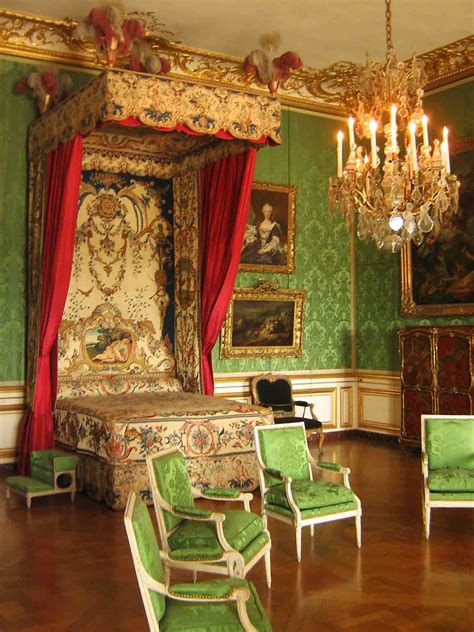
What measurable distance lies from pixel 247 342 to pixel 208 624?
6820 mm

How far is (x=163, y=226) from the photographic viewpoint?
29.5 feet

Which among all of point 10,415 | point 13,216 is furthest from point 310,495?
point 13,216

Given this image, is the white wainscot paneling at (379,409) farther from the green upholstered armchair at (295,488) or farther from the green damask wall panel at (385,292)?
the green upholstered armchair at (295,488)

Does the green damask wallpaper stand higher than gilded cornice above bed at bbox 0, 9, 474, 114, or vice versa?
gilded cornice above bed at bbox 0, 9, 474, 114

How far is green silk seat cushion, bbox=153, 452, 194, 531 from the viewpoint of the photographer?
4348 millimetres

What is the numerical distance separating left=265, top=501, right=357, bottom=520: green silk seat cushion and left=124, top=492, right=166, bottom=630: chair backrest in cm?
217

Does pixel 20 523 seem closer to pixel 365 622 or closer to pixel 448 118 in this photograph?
pixel 365 622

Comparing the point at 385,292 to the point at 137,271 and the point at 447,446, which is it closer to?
the point at 137,271

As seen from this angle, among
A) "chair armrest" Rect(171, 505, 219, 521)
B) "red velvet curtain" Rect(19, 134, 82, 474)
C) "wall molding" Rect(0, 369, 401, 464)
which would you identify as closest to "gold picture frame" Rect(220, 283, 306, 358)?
"wall molding" Rect(0, 369, 401, 464)

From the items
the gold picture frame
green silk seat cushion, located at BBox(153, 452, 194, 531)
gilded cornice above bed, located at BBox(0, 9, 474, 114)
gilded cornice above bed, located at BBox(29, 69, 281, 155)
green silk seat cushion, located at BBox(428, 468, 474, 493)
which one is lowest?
green silk seat cushion, located at BBox(428, 468, 474, 493)

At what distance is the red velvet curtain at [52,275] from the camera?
23.0ft

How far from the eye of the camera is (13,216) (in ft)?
26.8

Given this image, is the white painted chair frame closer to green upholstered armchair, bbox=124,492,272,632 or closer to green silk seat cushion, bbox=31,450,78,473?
green silk seat cushion, bbox=31,450,78,473

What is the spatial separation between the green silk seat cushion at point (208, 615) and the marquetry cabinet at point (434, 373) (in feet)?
20.0
